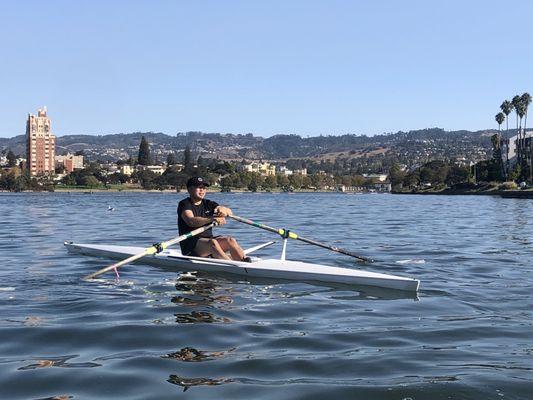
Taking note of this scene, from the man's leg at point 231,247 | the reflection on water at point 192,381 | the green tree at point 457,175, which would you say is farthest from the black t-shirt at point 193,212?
the green tree at point 457,175

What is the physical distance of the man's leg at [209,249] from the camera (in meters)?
13.7

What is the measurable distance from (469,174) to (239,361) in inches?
6875

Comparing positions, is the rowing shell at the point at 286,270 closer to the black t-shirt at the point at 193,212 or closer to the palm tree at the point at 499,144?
the black t-shirt at the point at 193,212

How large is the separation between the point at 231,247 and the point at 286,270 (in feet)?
5.47

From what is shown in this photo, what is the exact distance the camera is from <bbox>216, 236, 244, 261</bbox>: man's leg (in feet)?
45.0

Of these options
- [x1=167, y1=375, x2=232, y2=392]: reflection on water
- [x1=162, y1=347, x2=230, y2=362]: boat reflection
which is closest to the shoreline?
[x1=162, y1=347, x2=230, y2=362]: boat reflection

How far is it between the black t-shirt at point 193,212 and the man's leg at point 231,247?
41 cm

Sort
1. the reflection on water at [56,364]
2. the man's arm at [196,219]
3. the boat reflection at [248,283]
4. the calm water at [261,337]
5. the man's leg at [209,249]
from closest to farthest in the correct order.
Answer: the calm water at [261,337]
the reflection on water at [56,364]
the boat reflection at [248,283]
the man's arm at [196,219]
the man's leg at [209,249]

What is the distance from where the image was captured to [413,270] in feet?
46.8

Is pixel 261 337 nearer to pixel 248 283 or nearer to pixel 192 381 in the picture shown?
pixel 192 381

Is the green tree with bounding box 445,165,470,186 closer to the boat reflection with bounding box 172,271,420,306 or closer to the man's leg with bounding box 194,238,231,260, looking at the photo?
the man's leg with bounding box 194,238,231,260

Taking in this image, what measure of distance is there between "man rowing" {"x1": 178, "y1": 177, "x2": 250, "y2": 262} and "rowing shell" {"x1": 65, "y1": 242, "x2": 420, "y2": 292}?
0.92 ft

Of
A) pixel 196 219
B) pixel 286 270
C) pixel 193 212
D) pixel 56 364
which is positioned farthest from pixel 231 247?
pixel 56 364

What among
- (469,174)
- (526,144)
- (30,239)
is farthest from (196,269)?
(469,174)
